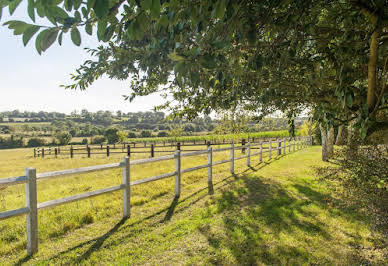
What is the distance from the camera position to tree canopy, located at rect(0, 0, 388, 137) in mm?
1066

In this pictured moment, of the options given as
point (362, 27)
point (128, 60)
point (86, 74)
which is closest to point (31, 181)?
point (86, 74)

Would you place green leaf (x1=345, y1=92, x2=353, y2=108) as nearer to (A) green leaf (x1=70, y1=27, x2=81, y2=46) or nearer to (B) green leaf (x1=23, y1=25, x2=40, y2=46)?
(A) green leaf (x1=70, y1=27, x2=81, y2=46)

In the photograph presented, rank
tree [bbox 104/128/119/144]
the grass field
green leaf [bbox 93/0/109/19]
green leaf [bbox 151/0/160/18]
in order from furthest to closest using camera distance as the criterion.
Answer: tree [bbox 104/128/119/144] < the grass field < green leaf [bbox 151/0/160/18] < green leaf [bbox 93/0/109/19]

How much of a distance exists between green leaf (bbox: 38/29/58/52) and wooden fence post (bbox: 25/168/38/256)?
272 centimetres

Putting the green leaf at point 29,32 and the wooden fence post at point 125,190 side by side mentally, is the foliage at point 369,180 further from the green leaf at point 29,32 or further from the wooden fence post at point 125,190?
the wooden fence post at point 125,190

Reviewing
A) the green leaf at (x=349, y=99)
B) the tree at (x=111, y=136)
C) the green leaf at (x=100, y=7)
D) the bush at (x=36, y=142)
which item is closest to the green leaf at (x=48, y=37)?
the green leaf at (x=100, y=7)

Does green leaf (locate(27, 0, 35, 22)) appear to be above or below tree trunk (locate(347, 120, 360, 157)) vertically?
above

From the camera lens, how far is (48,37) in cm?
98

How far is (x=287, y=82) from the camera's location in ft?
12.3

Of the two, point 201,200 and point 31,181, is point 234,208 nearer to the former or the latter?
point 201,200

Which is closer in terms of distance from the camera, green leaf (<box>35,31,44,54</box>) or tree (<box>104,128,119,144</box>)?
green leaf (<box>35,31,44,54</box>)

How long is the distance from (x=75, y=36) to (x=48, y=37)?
152 millimetres

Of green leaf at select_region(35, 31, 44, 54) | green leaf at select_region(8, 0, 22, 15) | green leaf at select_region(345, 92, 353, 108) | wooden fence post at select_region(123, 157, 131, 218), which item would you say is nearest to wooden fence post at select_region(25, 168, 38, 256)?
wooden fence post at select_region(123, 157, 131, 218)

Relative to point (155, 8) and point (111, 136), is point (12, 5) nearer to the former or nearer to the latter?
point (155, 8)
